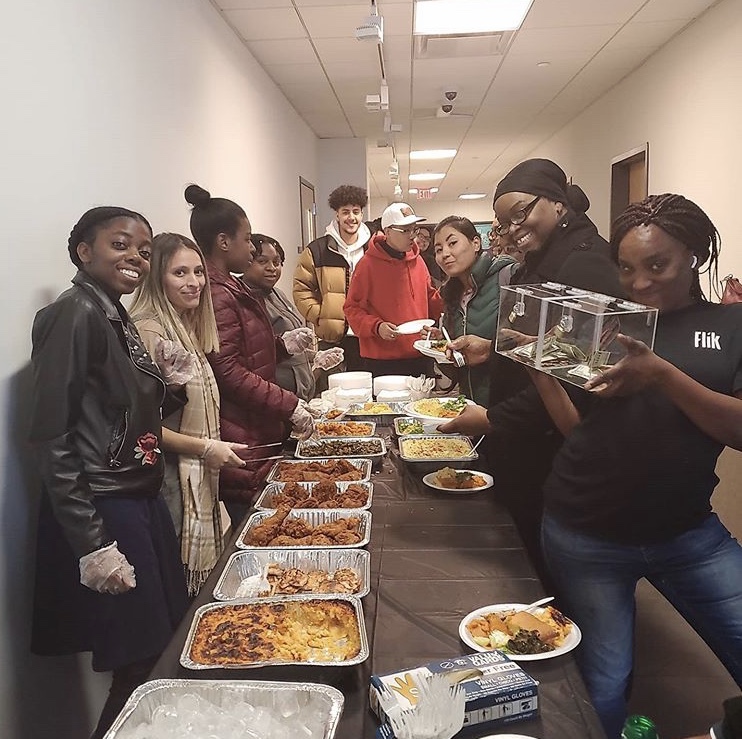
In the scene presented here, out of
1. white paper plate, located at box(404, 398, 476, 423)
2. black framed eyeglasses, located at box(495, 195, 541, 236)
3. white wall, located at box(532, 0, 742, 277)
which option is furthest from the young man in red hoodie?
black framed eyeglasses, located at box(495, 195, 541, 236)

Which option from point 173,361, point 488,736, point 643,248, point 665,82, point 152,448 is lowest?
point 488,736

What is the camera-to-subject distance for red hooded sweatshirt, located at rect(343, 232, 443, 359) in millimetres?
3770

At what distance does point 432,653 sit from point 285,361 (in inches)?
67.3

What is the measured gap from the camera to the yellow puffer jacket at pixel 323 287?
14.5ft

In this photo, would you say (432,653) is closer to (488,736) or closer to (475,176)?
(488,736)

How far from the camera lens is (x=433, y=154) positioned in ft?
28.2

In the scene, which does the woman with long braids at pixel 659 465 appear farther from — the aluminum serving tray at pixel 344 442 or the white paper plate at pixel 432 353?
the white paper plate at pixel 432 353

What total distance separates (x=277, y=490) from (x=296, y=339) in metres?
0.92

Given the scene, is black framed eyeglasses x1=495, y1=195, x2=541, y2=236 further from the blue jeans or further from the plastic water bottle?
the plastic water bottle

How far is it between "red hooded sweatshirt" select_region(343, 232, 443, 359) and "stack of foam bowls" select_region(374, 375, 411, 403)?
650 millimetres

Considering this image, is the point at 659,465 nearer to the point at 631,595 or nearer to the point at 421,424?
the point at 631,595

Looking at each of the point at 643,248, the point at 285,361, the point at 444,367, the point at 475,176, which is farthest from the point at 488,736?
the point at 475,176

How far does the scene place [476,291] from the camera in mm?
2764

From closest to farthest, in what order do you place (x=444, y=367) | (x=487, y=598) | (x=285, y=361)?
(x=487, y=598) < (x=285, y=361) < (x=444, y=367)
